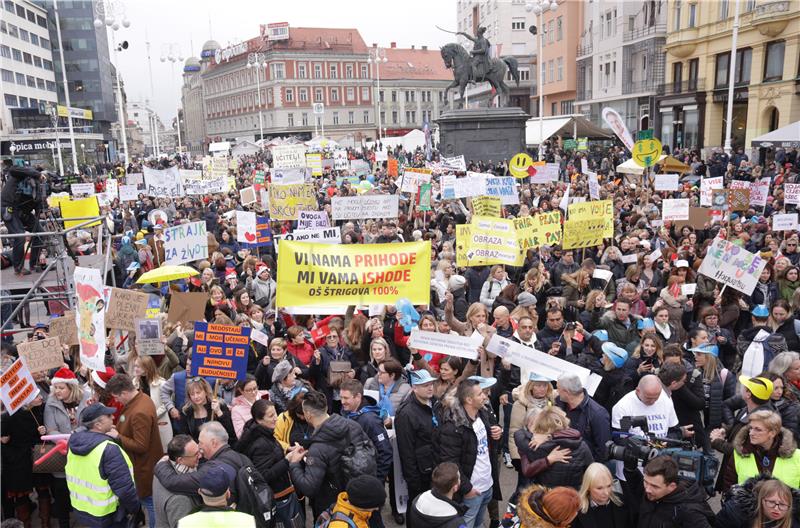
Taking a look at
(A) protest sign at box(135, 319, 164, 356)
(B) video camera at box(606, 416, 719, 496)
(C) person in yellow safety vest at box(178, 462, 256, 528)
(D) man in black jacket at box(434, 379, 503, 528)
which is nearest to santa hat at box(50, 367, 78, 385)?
(A) protest sign at box(135, 319, 164, 356)

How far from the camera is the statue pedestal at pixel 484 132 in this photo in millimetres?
30844

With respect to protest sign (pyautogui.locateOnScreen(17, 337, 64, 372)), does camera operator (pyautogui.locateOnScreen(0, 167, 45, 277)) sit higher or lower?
higher

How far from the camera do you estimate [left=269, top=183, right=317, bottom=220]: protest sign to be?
15547 millimetres

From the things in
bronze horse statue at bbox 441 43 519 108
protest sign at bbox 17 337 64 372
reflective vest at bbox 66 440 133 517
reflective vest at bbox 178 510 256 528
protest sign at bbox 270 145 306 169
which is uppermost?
bronze horse statue at bbox 441 43 519 108

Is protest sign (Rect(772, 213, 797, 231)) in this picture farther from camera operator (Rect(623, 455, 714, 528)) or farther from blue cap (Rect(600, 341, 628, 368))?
camera operator (Rect(623, 455, 714, 528))

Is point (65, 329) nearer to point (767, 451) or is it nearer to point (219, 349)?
point (219, 349)

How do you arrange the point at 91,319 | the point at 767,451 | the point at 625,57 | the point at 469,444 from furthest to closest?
the point at 625,57, the point at 91,319, the point at 469,444, the point at 767,451

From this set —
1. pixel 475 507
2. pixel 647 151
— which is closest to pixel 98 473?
pixel 475 507

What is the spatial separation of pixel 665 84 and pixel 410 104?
2447 inches

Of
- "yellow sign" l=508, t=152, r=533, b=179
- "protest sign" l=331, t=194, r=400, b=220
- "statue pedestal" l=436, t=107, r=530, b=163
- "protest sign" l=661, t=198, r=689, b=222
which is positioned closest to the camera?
"protest sign" l=661, t=198, r=689, b=222

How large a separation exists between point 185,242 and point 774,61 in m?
35.5

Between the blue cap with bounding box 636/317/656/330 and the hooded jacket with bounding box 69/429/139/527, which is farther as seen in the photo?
the blue cap with bounding box 636/317/656/330

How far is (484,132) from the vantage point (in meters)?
31.0

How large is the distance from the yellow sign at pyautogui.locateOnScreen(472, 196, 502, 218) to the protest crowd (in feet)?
7.80
